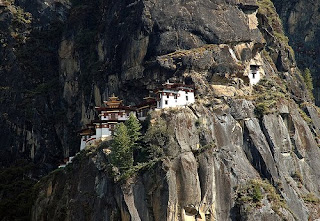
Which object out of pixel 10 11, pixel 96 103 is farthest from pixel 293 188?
pixel 10 11

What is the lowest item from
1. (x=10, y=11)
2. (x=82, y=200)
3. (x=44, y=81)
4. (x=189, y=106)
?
(x=82, y=200)

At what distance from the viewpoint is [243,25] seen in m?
73.5

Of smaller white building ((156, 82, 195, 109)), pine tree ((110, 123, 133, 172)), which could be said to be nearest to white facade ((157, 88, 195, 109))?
smaller white building ((156, 82, 195, 109))

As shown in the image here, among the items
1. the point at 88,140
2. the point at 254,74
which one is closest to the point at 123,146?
the point at 88,140

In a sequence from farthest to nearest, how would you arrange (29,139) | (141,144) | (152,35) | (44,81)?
(44,81) < (29,139) < (152,35) < (141,144)

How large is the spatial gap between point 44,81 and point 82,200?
31944mm

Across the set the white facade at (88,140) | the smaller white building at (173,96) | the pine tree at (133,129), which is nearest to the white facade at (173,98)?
the smaller white building at (173,96)

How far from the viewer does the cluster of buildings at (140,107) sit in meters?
64.0

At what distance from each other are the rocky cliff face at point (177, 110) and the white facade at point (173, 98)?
1307 millimetres

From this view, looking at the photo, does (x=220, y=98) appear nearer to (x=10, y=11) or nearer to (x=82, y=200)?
(x=82, y=200)

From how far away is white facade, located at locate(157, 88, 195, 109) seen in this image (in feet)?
209

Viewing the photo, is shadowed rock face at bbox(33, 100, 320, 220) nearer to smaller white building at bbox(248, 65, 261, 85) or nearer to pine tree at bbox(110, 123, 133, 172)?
pine tree at bbox(110, 123, 133, 172)

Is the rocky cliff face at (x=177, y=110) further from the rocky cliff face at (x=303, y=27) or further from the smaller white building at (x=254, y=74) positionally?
the rocky cliff face at (x=303, y=27)

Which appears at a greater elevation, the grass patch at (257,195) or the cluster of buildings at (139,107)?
the cluster of buildings at (139,107)
